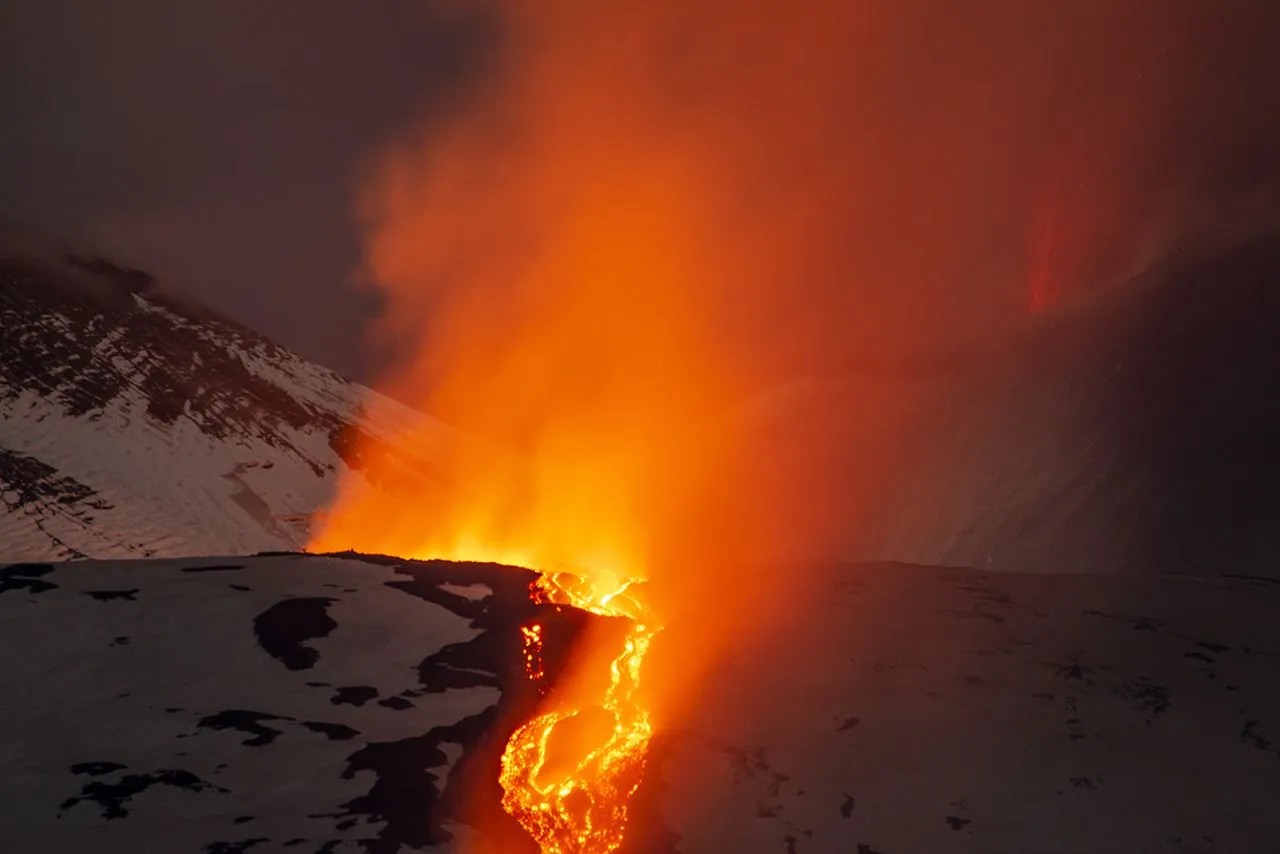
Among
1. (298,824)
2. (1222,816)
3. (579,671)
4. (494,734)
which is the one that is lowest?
(298,824)

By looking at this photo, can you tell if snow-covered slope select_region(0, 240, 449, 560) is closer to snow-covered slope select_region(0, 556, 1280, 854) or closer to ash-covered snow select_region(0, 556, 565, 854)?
ash-covered snow select_region(0, 556, 565, 854)

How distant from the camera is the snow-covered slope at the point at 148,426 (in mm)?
114000

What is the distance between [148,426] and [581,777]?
135470mm

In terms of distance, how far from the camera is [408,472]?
168m

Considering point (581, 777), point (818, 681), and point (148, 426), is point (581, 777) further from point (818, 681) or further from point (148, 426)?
point (148, 426)

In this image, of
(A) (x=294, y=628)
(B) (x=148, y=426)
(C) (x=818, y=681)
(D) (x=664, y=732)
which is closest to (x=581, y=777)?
(D) (x=664, y=732)

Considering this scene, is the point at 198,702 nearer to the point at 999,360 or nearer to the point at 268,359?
the point at 999,360

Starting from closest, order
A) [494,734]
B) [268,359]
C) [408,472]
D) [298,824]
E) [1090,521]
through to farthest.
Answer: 1. [298,824]
2. [494,734]
3. [1090,521]
4. [408,472]
5. [268,359]

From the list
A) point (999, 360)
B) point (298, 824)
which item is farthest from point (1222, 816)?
point (999, 360)

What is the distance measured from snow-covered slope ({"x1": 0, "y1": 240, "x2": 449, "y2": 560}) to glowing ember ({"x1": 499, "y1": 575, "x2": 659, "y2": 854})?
90.1 metres

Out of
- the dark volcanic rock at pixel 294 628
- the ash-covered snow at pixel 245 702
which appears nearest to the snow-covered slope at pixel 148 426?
the ash-covered snow at pixel 245 702

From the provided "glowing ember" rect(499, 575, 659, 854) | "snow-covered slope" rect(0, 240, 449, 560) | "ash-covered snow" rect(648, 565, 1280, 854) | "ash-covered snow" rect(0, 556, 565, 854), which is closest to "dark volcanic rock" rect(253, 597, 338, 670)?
"ash-covered snow" rect(0, 556, 565, 854)

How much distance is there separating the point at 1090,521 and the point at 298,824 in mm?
50714

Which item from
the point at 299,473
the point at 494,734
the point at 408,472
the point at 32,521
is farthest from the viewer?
the point at 408,472
